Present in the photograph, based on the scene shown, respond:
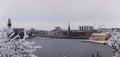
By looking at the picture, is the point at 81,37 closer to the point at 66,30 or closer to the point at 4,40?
the point at 66,30

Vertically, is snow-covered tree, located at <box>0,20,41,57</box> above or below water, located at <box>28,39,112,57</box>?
above

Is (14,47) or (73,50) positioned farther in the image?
(73,50)

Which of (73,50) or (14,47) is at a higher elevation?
(14,47)

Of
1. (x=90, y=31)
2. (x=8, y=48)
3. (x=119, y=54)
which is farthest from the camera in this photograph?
(x=90, y=31)

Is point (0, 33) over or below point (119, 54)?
over

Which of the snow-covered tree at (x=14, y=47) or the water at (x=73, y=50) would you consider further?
the water at (x=73, y=50)

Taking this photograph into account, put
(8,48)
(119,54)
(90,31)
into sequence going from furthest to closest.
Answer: (90,31) → (119,54) → (8,48)

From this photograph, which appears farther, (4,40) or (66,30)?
(66,30)

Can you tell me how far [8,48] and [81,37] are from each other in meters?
101

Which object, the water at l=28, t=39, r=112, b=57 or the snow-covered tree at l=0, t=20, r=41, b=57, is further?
the water at l=28, t=39, r=112, b=57

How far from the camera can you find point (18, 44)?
6.59 m

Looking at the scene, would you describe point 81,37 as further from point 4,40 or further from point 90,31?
point 4,40

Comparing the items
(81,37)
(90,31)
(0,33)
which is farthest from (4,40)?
(90,31)

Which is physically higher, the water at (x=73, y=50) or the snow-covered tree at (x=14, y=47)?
the snow-covered tree at (x=14, y=47)
